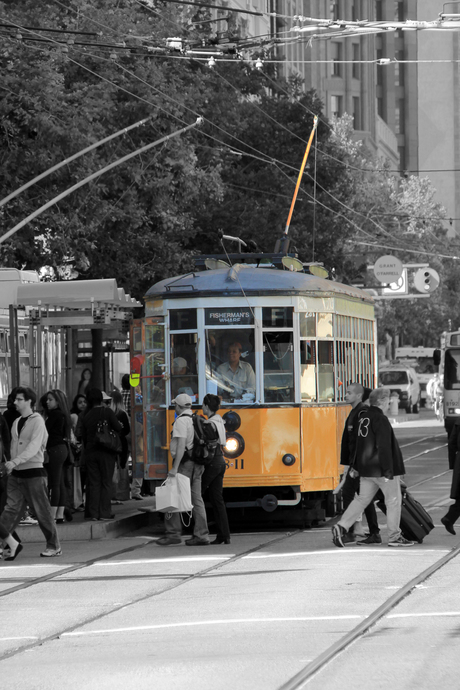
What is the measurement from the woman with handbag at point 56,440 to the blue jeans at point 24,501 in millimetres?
1536

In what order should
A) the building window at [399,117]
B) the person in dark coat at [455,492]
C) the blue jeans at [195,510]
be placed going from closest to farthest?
the person in dark coat at [455,492], the blue jeans at [195,510], the building window at [399,117]

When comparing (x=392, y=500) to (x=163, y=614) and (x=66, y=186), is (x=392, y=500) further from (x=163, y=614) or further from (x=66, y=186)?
(x=66, y=186)

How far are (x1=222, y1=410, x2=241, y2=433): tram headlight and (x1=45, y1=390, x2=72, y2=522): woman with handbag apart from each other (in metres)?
1.77

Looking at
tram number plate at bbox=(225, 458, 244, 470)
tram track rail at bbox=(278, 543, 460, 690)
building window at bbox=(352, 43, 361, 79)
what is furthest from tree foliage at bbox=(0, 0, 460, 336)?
building window at bbox=(352, 43, 361, 79)

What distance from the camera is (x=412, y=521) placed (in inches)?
559

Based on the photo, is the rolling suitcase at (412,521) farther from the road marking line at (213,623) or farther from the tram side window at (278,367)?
the road marking line at (213,623)

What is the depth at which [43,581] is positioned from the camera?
12109 millimetres

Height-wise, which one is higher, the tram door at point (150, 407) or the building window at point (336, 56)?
the building window at point (336, 56)

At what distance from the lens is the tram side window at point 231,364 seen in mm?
15898

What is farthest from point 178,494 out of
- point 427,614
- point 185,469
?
point 427,614

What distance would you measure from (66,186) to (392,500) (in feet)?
48.4

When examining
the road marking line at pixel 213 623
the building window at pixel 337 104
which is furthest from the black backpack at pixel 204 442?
the building window at pixel 337 104

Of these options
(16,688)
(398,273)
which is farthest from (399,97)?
(16,688)

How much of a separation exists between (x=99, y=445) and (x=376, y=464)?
380 cm
